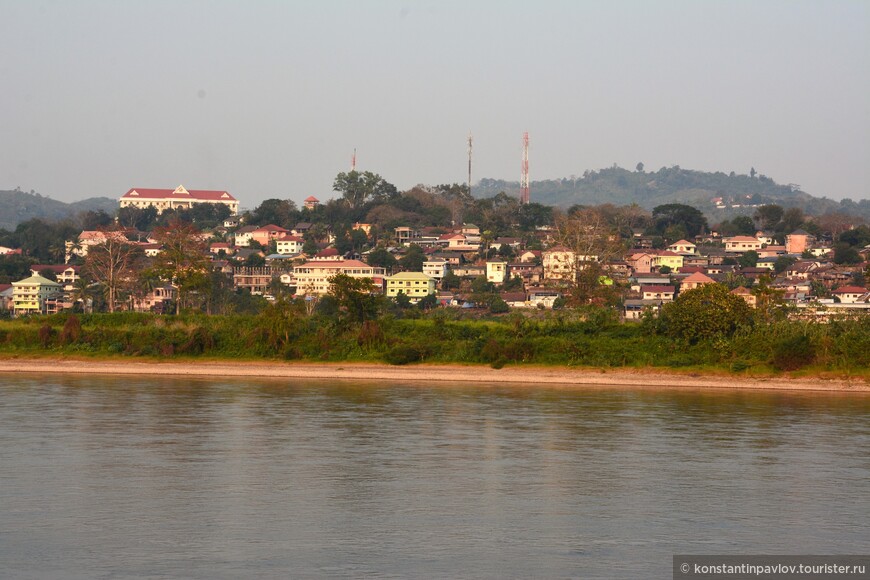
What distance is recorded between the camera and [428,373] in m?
31.1

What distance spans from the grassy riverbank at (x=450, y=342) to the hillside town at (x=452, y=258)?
4209 mm

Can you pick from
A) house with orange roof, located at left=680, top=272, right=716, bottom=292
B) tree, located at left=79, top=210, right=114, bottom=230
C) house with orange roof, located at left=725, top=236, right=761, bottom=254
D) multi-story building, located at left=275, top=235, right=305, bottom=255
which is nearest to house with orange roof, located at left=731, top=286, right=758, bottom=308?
house with orange roof, located at left=680, top=272, right=716, bottom=292

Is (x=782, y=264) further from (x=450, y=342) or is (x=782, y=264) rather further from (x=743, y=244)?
(x=450, y=342)

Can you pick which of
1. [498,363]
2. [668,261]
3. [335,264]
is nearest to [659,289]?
[668,261]

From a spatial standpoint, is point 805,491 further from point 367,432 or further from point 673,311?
point 673,311

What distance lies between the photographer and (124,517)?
13570mm

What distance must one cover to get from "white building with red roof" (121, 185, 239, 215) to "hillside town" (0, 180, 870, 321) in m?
19.8

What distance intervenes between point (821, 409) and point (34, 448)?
55.4ft

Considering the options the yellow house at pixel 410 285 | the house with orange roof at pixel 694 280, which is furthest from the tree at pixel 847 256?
the yellow house at pixel 410 285

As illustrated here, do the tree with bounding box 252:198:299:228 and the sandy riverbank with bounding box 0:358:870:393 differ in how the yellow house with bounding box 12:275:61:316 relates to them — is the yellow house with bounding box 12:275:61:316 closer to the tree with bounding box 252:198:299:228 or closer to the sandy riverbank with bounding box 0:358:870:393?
the sandy riverbank with bounding box 0:358:870:393

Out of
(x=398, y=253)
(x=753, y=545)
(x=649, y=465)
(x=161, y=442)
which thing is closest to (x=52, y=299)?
(x=398, y=253)

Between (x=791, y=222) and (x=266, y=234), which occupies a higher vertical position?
(x=791, y=222)

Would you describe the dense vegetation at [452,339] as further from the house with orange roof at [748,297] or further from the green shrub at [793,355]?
the house with orange roof at [748,297]

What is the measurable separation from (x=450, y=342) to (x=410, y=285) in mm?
35604
